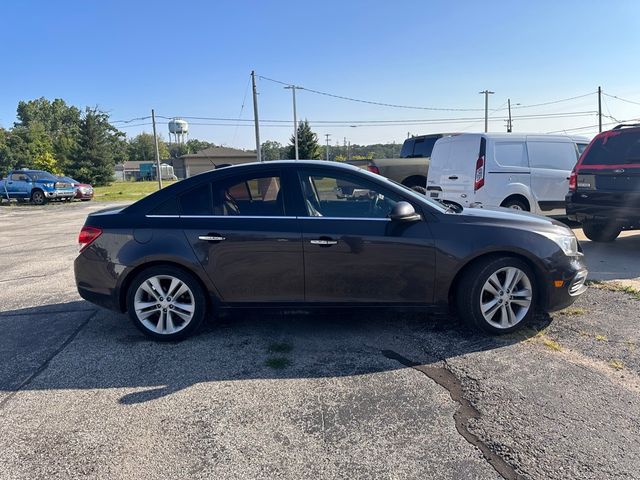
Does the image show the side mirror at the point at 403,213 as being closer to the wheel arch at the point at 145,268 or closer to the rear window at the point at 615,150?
the wheel arch at the point at 145,268

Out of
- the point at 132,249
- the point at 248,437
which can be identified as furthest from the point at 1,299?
the point at 248,437

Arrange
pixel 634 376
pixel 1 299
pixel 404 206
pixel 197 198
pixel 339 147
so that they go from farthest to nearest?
pixel 339 147
pixel 1 299
pixel 197 198
pixel 404 206
pixel 634 376

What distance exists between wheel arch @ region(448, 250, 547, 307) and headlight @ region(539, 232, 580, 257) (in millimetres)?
280

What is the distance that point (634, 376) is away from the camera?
10.7 feet

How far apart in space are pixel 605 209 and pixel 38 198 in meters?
24.9

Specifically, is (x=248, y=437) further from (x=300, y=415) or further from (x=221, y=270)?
(x=221, y=270)

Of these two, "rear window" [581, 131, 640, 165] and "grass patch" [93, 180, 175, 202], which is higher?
"rear window" [581, 131, 640, 165]

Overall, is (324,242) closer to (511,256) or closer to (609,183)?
(511,256)

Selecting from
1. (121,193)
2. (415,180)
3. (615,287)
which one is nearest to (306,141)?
(121,193)

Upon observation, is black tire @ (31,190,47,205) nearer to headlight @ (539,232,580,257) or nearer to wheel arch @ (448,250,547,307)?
wheel arch @ (448,250,547,307)

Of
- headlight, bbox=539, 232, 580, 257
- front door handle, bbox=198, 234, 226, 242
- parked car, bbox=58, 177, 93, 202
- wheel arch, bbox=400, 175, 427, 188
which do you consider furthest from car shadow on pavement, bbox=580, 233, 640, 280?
parked car, bbox=58, 177, 93, 202

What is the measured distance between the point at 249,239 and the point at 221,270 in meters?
0.37

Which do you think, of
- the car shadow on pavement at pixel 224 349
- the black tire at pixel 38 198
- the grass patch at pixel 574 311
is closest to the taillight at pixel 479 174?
the grass patch at pixel 574 311

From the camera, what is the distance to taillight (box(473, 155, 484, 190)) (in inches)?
345
